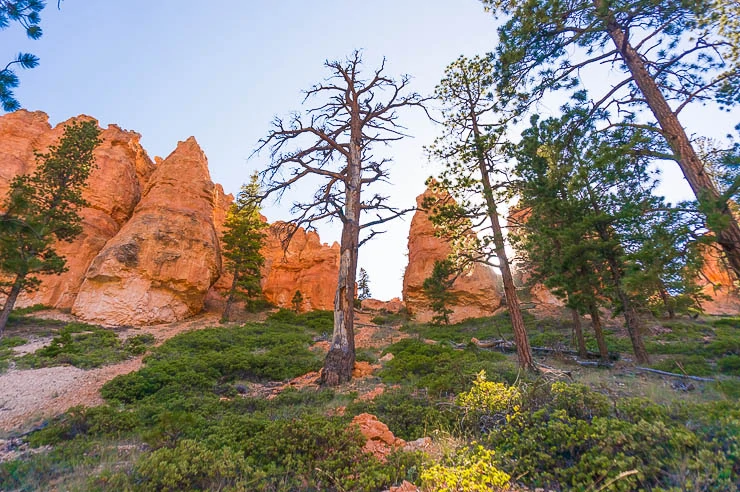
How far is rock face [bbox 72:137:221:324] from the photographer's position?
69.3ft

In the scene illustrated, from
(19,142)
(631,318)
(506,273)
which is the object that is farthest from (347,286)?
(19,142)

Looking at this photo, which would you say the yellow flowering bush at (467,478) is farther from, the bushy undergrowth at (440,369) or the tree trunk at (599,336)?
the tree trunk at (599,336)

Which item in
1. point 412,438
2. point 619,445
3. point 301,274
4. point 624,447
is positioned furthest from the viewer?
point 301,274

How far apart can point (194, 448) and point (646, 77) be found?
402 inches

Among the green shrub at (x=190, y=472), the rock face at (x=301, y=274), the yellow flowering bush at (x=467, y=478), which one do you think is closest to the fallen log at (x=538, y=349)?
the yellow flowering bush at (x=467, y=478)

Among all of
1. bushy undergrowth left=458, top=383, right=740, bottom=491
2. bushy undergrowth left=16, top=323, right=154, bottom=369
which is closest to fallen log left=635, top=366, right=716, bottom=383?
bushy undergrowth left=458, top=383, right=740, bottom=491

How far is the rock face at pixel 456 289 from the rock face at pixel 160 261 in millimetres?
18298

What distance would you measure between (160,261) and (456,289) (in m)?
24.2

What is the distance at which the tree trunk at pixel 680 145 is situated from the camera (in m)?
5.32

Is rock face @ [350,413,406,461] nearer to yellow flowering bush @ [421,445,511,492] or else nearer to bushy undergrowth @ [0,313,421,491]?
bushy undergrowth @ [0,313,421,491]

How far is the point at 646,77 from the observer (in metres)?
6.98

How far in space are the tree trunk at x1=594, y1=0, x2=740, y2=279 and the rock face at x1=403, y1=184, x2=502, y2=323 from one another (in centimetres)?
2150

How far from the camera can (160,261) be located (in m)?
23.0

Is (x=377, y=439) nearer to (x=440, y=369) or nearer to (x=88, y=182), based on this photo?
(x=440, y=369)
